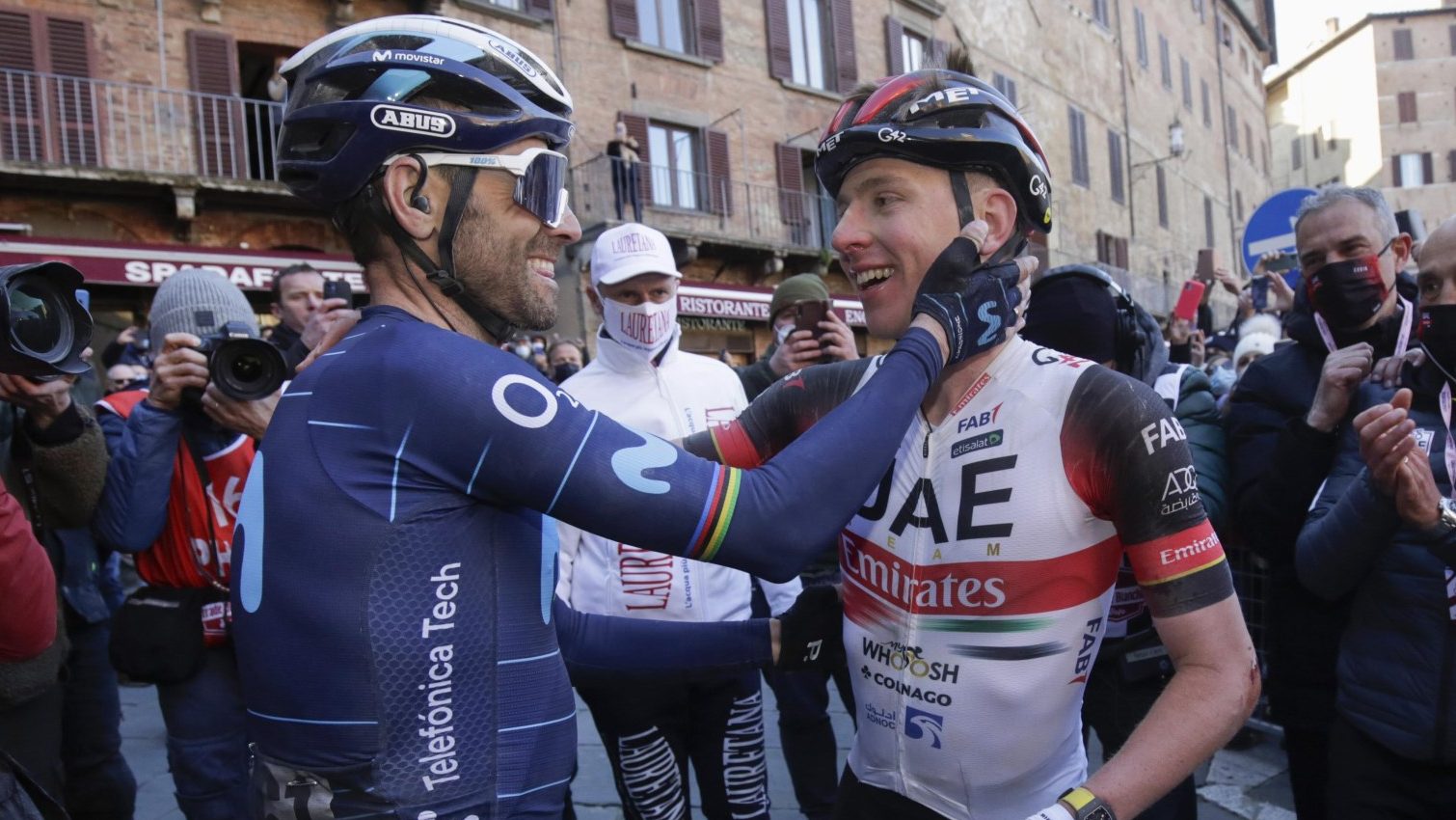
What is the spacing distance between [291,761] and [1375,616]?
8.43 ft

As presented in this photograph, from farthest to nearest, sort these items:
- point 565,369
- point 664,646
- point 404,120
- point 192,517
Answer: point 565,369 → point 192,517 → point 664,646 → point 404,120

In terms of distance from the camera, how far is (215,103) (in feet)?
43.2

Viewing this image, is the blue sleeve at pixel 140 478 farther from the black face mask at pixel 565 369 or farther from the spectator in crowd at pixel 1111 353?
the black face mask at pixel 565 369

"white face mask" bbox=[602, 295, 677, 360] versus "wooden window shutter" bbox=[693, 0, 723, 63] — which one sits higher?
"wooden window shutter" bbox=[693, 0, 723, 63]

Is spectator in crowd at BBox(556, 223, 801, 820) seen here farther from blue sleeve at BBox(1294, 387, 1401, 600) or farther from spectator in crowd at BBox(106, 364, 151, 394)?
spectator in crowd at BBox(106, 364, 151, 394)

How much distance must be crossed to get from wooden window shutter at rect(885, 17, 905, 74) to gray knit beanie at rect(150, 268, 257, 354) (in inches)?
783

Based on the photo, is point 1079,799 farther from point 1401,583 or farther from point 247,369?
point 247,369

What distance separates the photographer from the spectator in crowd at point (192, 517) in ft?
9.83

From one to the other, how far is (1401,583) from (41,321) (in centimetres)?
332

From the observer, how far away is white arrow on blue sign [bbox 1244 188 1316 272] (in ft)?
20.3

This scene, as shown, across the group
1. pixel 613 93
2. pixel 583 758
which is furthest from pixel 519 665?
pixel 613 93

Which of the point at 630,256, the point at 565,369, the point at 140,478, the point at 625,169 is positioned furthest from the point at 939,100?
the point at 625,169

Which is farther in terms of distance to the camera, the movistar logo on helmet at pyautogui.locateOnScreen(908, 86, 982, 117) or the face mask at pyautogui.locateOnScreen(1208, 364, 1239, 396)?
the face mask at pyautogui.locateOnScreen(1208, 364, 1239, 396)

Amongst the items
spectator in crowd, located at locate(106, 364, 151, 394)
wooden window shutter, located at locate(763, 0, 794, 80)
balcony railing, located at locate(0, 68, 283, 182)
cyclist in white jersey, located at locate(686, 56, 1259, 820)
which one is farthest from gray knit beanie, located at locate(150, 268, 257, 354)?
wooden window shutter, located at locate(763, 0, 794, 80)
